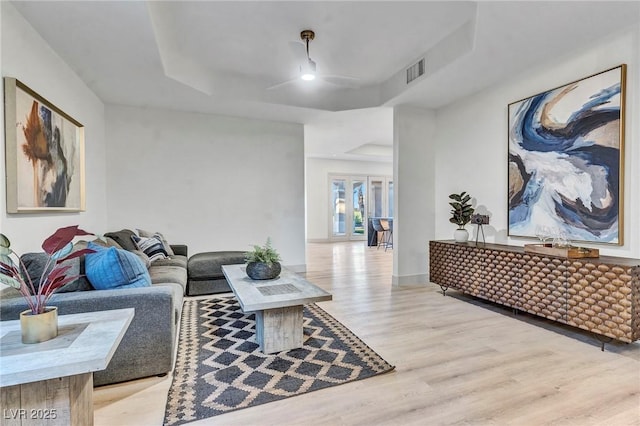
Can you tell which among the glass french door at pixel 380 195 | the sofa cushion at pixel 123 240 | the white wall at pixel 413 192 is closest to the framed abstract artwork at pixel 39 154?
the sofa cushion at pixel 123 240

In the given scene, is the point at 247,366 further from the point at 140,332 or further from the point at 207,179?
the point at 207,179

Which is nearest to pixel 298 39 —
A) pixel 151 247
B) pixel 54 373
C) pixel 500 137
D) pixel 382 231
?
pixel 500 137

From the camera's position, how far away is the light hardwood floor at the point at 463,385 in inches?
68.1

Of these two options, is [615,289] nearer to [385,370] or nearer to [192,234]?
[385,370]

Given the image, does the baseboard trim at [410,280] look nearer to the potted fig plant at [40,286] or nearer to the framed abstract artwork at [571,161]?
the framed abstract artwork at [571,161]

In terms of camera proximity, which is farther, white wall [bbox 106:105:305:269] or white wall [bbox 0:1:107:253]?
white wall [bbox 106:105:305:269]

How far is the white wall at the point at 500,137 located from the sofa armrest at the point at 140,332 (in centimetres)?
373

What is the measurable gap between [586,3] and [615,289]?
86.2 inches

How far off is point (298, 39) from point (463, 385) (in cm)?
341

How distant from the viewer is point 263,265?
2.94 meters

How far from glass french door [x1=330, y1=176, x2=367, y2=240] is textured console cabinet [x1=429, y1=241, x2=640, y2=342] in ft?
21.1

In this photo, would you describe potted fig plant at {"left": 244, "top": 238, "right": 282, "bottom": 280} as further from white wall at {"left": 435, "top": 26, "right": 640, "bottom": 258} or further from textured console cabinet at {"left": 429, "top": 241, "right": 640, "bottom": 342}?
white wall at {"left": 435, "top": 26, "right": 640, "bottom": 258}

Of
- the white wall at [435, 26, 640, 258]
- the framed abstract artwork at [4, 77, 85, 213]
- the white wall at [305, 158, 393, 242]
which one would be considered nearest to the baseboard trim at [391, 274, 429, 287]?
the white wall at [435, 26, 640, 258]

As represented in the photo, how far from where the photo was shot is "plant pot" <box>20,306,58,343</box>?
1276 mm
